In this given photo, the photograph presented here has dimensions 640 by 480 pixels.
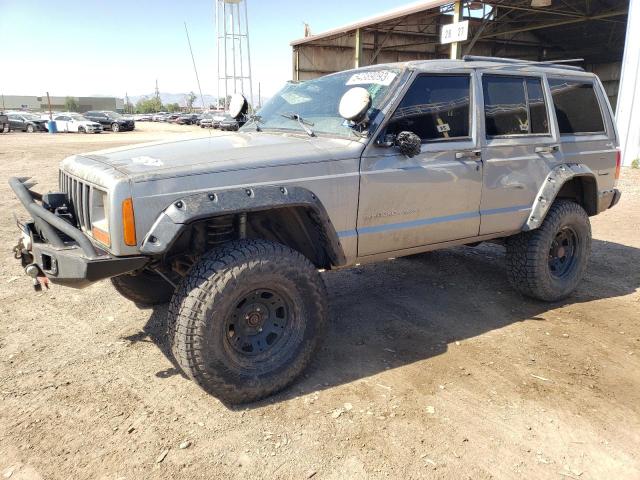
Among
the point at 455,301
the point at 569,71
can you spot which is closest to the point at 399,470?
the point at 455,301

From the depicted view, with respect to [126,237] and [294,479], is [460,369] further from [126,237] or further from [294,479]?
[126,237]

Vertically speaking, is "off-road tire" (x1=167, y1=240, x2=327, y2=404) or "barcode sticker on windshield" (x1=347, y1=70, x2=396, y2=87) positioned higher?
"barcode sticker on windshield" (x1=347, y1=70, x2=396, y2=87)

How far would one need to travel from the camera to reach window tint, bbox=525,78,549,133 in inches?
165

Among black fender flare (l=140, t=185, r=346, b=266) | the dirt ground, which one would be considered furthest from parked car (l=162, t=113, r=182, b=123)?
black fender flare (l=140, t=185, r=346, b=266)

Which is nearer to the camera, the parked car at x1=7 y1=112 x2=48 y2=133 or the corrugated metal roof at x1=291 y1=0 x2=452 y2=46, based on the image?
the corrugated metal roof at x1=291 y1=0 x2=452 y2=46

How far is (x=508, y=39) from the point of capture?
21.9 meters

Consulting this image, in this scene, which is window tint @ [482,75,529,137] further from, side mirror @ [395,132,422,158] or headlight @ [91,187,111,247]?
headlight @ [91,187,111,247]

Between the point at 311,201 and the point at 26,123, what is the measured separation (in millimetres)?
36139

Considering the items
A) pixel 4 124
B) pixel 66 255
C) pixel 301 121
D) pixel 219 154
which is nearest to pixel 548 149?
pixel 301 121

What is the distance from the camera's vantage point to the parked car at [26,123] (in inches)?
1276

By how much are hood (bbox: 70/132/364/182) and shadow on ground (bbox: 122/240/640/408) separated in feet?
4.57

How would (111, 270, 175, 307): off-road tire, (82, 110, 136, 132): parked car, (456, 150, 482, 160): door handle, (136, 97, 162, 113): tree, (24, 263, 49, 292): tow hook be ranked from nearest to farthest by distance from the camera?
(24, 263, 49, 292): tow hook → (456, 150, 482, 160): door handle → (111, 270, 175, 307): off-road tire → (82, 110, 136, 132): parked car → (136, 97, 162, 113): tree

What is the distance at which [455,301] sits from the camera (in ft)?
15.1

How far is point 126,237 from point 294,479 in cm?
147
